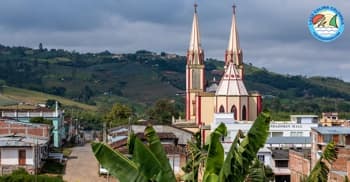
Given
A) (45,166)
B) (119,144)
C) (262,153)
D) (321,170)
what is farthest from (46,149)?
(321,170)

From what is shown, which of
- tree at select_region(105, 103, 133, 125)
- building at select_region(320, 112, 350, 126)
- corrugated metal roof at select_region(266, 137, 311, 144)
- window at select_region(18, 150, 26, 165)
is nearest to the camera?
window at select_region(18, 150, 26, 165)

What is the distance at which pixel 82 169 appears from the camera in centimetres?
5378

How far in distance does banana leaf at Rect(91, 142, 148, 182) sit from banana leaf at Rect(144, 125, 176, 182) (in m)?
0.38

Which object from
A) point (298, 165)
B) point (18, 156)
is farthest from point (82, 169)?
point (298, 165)

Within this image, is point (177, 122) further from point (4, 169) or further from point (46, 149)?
point (4, 169)

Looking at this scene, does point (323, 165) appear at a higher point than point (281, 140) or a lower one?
higher

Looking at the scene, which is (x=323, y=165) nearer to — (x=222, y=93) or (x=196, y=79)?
(x=222, y=93)

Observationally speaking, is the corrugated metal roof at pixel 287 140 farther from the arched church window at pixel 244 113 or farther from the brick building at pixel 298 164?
the arched church window at pixel 244 113

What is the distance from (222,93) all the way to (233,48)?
33.7ft

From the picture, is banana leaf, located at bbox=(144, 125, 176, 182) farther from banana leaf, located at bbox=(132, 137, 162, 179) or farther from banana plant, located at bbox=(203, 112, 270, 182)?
banana plant, located at bbox=(203, 112, 270, 182)

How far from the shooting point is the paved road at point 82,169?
4969 centimetres

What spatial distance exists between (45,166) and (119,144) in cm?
558

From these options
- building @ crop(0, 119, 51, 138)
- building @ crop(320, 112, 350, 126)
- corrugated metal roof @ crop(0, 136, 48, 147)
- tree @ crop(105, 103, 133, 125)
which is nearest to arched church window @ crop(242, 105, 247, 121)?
building @ crop(320, 112, 350, 126)

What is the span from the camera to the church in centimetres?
7856
